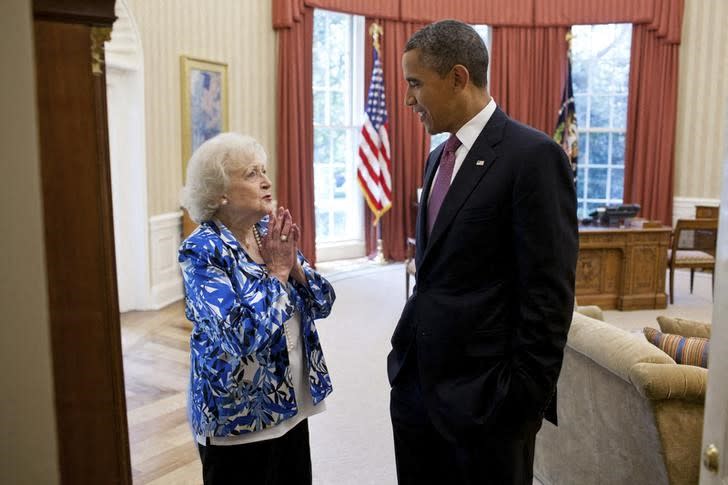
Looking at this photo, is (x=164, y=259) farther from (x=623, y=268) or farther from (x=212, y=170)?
(x=212, y=170)

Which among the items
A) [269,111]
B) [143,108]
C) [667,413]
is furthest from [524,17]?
[667,413]

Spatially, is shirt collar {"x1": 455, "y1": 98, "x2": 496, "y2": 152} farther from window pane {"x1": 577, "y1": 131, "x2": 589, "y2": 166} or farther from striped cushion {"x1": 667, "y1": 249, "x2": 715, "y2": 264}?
window pane {"x1": 577, "y1": 131, "x2": 589, "y2": 166}

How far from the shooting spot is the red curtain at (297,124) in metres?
8.10

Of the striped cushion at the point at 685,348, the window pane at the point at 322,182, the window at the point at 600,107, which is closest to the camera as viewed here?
the striped cushion at the point at 685,348

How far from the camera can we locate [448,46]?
1.68 m

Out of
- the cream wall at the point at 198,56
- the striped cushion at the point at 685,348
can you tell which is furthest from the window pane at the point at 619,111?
the striped cushion at the point at 685,348

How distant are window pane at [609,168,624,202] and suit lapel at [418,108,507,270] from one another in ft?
28.5

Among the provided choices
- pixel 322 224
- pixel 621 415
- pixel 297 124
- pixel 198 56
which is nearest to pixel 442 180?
pixel 621 415

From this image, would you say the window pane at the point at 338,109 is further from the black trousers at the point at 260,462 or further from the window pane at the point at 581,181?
the black trousers at the point at 260,462

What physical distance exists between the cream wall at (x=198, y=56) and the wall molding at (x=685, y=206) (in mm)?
5631

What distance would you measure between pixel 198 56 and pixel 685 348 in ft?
19.8

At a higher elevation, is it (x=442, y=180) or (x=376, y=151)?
(x=376, y=151)

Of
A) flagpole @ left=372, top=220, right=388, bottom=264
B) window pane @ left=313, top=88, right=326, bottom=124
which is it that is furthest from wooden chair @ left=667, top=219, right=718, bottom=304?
window pane @ left=313, top=88, right=326, bottom=124

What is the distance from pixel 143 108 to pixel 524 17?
219 inches
